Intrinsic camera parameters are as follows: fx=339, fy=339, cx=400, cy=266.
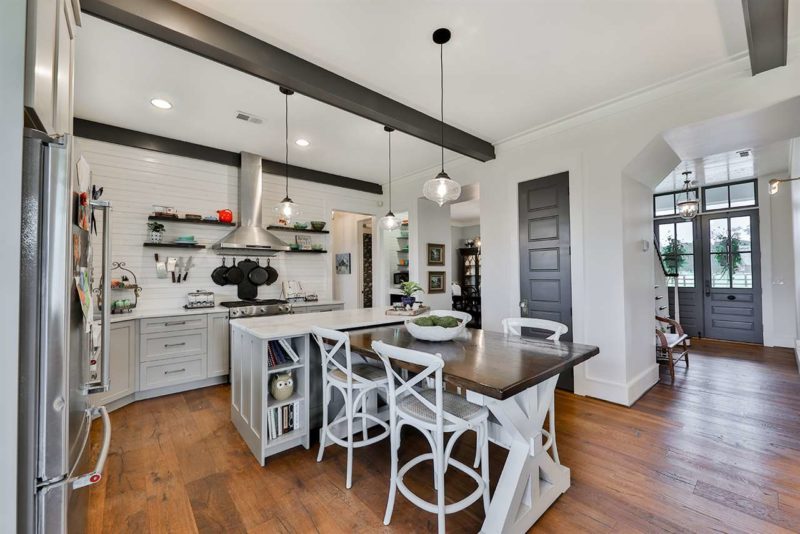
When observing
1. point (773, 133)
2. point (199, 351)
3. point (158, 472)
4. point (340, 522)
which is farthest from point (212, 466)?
point (773, 133)

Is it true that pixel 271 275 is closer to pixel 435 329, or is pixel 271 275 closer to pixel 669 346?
pixel 435 329

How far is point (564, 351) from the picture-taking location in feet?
6.40

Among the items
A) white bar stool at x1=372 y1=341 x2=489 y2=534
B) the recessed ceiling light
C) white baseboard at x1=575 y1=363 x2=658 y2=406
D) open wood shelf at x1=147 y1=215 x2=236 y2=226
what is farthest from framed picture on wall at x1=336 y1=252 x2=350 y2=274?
white bar stool at x1=372 y1=341 x2=489 y2=534

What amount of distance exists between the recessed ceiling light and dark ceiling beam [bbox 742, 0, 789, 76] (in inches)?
166

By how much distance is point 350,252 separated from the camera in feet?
21.9

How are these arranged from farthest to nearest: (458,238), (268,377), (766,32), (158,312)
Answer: (458,238), (158,312), (268,377), (766,32)

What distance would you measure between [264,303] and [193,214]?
1.39 m

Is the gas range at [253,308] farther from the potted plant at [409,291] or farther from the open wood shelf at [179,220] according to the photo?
the potted plant at [409,291]

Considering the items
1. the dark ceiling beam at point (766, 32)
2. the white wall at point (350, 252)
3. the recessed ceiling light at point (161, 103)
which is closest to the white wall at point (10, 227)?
the recessed ceiling light at point (161, 103)

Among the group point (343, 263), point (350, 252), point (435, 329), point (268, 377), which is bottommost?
point (268, 377)

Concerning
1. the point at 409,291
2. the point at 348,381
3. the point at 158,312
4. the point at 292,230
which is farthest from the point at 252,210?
the point at 348,381

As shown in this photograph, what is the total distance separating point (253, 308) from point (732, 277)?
7728 mm

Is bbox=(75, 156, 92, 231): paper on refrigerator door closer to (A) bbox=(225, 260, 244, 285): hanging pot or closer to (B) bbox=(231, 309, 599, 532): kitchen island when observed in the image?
(B) bbox=(231, 309, 599, 532): kitchen island

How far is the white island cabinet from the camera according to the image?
2.30m
